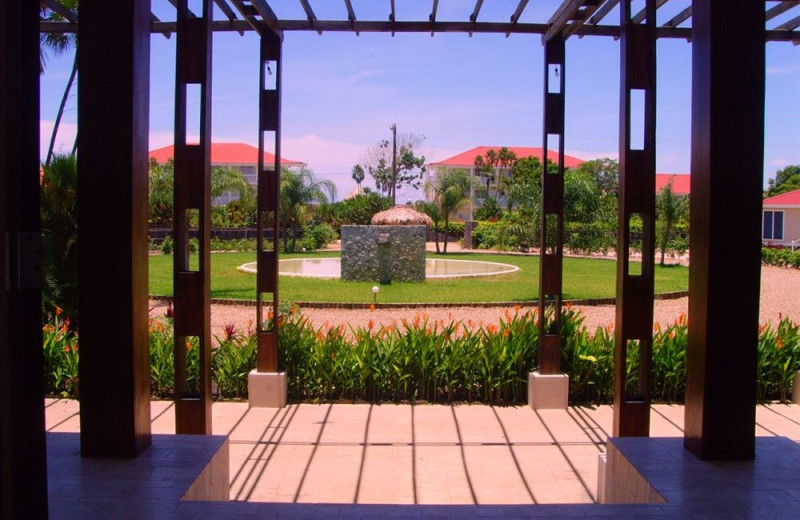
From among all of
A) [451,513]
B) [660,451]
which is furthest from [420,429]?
→ [451,513]

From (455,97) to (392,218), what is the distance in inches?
998

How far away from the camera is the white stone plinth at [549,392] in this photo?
7008 mm

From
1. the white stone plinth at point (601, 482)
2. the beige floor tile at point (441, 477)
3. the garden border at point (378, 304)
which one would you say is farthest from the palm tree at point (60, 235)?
the white stone plinth at point (601, 482)

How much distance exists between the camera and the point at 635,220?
38.7 m

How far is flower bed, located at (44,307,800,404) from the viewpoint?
7.22 metres

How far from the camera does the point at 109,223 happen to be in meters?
3.88

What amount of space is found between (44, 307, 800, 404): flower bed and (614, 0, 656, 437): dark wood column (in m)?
2.01

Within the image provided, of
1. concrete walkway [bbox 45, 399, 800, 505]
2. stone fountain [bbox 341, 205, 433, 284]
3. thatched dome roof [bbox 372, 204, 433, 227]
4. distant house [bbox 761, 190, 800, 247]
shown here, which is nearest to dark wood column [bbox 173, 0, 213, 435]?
concrete walkway [bbox 45, 399, 800, 505]

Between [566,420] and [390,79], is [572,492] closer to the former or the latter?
[566,420]

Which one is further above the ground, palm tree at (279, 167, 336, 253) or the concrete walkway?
palm tree at (279, 167, 336, 253)

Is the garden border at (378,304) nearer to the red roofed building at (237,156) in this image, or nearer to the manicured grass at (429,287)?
the manicured grass at (429,287)

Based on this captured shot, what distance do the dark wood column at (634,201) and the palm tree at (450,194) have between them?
2947 cm

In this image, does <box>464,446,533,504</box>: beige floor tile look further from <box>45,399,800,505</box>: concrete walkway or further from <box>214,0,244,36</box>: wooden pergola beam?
<box>214,0,244,36</box>: wooden pergola beam

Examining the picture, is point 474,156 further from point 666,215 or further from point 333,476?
point 333,476
